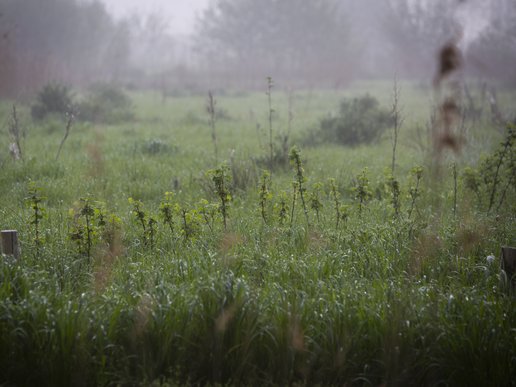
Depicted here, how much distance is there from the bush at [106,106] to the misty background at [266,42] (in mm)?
4622

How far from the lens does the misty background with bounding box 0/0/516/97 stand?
1078 inches

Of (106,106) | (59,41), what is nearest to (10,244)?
(106,106)

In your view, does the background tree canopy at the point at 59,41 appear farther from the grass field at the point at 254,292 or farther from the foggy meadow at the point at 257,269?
the grass field at the point at 254,292

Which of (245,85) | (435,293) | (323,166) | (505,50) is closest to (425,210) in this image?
(435,293)

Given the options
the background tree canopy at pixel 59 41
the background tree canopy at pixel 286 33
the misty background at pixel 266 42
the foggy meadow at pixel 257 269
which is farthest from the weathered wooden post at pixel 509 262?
the background tree canopy at pixel 286 33

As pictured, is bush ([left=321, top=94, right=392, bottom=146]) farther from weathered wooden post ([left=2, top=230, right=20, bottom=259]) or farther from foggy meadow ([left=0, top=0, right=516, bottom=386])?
weathered wooden post ([left=2, top=230, right=20, bottom=259])

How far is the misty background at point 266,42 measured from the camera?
89.8 feet

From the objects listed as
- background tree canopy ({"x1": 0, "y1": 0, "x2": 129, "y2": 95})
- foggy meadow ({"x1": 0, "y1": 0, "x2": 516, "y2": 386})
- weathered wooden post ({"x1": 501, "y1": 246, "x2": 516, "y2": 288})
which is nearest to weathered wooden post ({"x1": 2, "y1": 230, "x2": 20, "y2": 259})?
foggy meadow ({"x1": 0, "y1": 0, "x2": 516, "y2": 386})

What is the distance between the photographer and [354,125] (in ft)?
40.8

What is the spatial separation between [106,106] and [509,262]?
50.0 ft

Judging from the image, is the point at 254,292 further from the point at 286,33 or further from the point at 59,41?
the point at 286,33

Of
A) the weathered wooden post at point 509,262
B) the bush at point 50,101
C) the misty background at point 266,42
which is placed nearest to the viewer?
the weathered wooden post at point 509,262

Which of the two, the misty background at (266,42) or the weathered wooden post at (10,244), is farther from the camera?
the misty background at (266,42)

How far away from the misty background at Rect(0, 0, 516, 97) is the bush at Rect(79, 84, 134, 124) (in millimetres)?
4622
